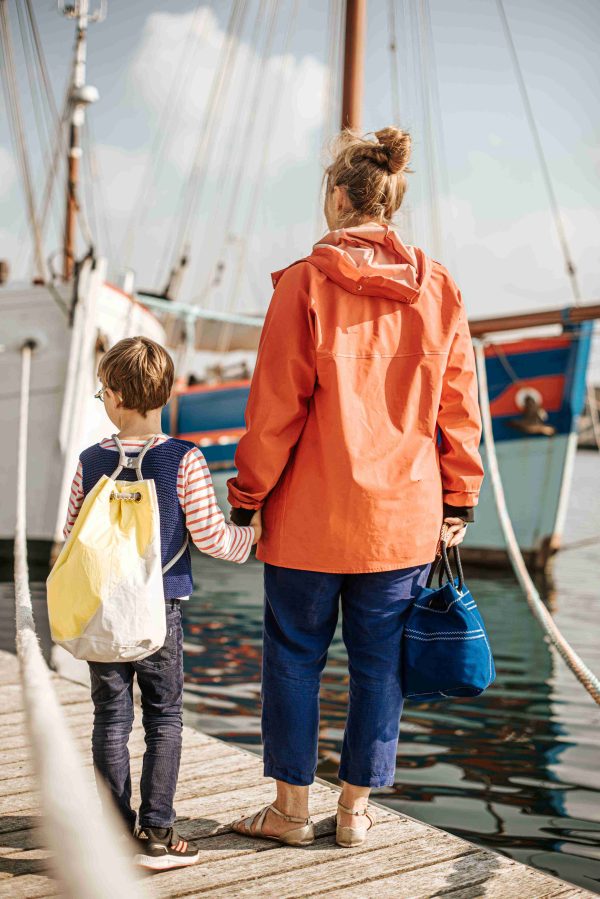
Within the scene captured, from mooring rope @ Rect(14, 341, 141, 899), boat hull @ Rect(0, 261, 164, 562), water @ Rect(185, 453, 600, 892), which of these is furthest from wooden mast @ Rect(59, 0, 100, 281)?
mooring rope @ Rect(14, 341, 141, 899)

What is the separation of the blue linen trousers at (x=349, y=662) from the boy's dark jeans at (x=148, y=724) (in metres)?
0.23

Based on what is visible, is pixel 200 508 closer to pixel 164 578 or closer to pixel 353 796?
pixel 164 578

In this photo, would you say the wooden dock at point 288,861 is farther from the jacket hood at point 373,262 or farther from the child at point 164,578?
the jacket hood at point 373,262

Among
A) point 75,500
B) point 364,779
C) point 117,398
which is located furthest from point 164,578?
point 364,779

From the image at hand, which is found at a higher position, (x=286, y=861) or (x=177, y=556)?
(x=177, y=556)

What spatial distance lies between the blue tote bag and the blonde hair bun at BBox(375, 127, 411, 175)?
0.94m

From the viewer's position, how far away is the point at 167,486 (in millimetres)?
2006

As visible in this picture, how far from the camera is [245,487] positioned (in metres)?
2.09

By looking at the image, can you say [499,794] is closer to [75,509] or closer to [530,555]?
[75,509]

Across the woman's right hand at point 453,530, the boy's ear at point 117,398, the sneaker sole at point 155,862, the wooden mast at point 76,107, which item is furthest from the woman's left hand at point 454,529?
the wooden mast at point 76,107

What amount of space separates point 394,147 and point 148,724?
4.62 ft

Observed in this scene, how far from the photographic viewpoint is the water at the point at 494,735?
336cm

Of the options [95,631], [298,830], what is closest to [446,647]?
[298,830]

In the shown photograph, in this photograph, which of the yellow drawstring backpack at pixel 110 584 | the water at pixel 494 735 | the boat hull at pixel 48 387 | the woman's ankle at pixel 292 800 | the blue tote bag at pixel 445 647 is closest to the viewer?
the yellow drawstring backpack at pixel 110 584
